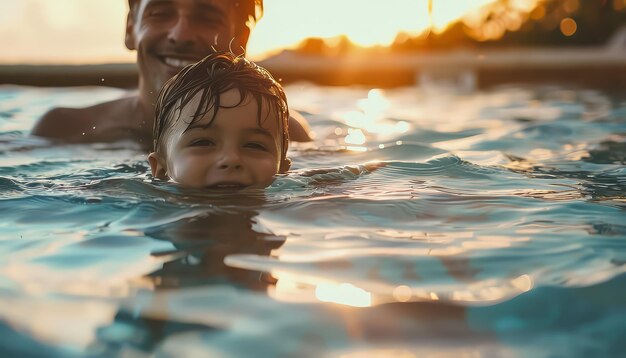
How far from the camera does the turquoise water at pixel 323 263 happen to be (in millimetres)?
1448

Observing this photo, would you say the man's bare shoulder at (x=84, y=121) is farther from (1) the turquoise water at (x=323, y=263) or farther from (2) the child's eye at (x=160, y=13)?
(1) the turquoise water at (x=323, y=263)

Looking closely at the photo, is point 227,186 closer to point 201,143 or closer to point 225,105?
point 201,143

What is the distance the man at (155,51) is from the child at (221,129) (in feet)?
3.52

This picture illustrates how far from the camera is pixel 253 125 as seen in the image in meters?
2.88

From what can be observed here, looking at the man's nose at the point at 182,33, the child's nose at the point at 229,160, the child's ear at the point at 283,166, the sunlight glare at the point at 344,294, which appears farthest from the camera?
the man's nose at the point at 182,33

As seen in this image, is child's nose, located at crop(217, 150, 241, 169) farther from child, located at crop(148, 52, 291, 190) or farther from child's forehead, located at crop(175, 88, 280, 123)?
child's forehead, located at crop(175, 88, 280, 123)

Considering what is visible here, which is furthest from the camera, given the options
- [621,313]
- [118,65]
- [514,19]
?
[514,19]

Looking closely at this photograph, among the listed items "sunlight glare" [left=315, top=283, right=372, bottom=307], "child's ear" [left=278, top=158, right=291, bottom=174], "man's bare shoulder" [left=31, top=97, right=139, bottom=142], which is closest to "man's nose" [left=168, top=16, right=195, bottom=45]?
"man's bare shoulder" [left=31, top=97, right=139, bottom=142]

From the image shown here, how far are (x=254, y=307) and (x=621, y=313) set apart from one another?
82 centimetres

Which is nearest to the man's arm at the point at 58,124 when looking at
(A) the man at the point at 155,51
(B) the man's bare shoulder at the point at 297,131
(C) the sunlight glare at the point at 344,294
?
(A) the man at the point at 155,51

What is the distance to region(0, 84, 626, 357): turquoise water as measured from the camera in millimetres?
1448

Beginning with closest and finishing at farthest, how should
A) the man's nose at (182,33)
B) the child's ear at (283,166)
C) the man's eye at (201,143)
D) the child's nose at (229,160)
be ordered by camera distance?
the child's nose at (229,160)
the man's eye at (201,143)
the child's ear at (283,166)
the man's nose at (182,33)

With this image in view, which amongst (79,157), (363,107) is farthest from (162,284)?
(363,107)

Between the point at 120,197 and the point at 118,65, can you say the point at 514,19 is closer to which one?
the point at 118,65
